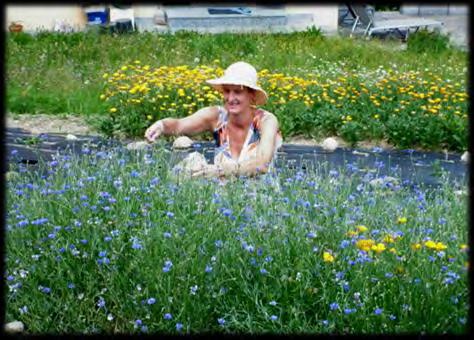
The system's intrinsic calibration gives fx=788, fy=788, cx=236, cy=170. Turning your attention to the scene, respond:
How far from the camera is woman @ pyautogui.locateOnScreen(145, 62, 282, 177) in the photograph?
4.49m

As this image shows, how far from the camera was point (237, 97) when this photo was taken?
4641mm

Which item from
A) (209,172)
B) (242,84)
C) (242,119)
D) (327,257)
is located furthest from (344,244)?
(242,119)

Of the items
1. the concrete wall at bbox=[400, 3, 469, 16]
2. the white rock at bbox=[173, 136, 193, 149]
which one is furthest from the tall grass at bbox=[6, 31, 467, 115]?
the concrete wall at bbox=[400, 3, 469, 16]

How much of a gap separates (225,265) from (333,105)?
17.9 feet

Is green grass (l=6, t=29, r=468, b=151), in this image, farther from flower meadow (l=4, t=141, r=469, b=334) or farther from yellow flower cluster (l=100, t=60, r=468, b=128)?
flower meadow (l=4, t=141, r=469, b=334)

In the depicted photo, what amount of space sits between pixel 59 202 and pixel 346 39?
12.0m

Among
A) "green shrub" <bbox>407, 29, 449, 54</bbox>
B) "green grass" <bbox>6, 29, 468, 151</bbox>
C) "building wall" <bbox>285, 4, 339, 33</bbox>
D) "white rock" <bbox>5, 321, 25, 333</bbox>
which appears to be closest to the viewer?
"white rock" <bbox>5, 321, 25, 333</bbox>

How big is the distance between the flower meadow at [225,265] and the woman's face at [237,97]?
98 centimetres

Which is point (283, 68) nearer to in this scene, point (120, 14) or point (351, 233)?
point (120, 14)

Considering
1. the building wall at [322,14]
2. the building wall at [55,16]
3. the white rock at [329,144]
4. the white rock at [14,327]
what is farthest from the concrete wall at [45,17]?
the white rock at [14,327]

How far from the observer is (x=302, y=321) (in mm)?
3102

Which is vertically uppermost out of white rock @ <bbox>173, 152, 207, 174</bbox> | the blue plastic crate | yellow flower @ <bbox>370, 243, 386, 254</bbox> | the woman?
the blue plastic crate

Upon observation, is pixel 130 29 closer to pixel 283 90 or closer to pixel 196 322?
pixel 283 90

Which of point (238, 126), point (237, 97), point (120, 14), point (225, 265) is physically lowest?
point (225, 265)
